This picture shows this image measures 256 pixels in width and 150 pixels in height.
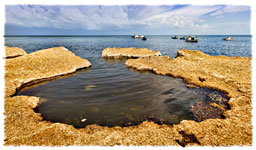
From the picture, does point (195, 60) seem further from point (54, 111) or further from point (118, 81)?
point (54, 111)

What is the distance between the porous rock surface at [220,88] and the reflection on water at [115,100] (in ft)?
5.20

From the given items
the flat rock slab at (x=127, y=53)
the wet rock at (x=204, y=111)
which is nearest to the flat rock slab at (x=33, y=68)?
the flat rock slab at (x=127, y=53)

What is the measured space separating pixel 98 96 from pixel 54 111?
13.0ft

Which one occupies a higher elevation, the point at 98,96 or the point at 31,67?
the point at 31,67

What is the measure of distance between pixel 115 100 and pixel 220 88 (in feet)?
35.6

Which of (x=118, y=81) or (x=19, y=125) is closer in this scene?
(x=19, y=125)

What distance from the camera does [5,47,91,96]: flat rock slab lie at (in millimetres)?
13984

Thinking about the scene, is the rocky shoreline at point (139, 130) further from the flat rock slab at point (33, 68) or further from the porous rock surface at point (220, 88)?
the flat rock slab at point (33, 68)

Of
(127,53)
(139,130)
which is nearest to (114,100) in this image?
(139,130)

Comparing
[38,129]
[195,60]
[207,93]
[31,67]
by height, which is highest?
[195,60]

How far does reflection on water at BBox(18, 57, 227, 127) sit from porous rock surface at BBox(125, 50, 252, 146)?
1.59 m

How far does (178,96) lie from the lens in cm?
1233

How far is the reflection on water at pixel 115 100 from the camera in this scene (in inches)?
361

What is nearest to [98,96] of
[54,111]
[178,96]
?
[54,111]
